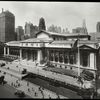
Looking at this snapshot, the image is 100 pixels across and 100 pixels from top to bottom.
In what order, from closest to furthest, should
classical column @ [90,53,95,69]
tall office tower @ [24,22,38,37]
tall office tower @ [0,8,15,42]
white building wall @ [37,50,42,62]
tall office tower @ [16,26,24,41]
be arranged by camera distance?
classical column @ [90,53,95,69], white building wall @ [37,50,42,62], tall office tower @ [0,8,15,42], tall office tower @ [16,26,24,41], tall office tower @ [24,22,38,37]

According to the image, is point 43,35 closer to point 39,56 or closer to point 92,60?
point 39,56

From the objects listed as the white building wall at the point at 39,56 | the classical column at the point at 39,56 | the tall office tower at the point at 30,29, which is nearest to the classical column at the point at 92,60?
the classical column at the point at 39,56

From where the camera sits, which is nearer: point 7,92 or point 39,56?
point 7,92

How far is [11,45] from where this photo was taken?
214ft

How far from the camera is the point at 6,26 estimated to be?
358 ft

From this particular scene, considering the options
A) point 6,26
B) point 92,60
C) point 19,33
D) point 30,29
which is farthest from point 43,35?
point 19,33

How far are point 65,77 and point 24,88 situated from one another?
10977 mm

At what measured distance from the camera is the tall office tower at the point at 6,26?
107 m

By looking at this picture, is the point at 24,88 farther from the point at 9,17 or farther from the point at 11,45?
the point at 9,17

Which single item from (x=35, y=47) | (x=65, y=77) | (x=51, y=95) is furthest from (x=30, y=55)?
(x=51, y=95)

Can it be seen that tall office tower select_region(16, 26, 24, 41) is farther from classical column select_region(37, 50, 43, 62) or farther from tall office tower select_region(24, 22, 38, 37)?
classical column select_region(37, 50, 43, 62)

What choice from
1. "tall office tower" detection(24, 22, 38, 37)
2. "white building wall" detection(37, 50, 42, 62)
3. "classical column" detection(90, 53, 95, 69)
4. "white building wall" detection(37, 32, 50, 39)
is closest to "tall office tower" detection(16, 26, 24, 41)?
"tall office tower" detection(24, 22, 38, 37)

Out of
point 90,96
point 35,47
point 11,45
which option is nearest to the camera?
point 90,96

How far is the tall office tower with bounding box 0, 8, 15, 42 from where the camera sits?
107250 mm
